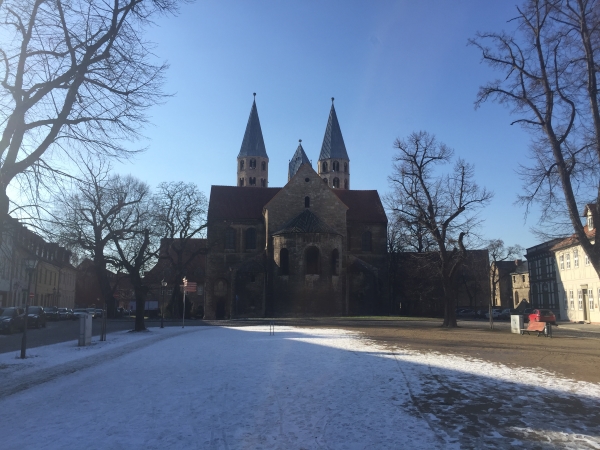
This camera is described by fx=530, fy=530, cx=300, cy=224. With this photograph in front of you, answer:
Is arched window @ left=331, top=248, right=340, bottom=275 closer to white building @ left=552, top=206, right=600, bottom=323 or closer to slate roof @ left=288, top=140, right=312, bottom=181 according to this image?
white building @ left=552, top=206, right=600, bottom=323

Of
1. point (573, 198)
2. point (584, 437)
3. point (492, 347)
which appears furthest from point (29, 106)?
point (573, 198)

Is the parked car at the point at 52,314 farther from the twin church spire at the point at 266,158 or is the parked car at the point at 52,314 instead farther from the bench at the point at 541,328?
the bench at the point at 541,328

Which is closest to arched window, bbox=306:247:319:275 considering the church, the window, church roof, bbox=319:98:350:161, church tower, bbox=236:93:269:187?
the church

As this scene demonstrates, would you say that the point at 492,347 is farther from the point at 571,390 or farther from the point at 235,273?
the point at 235,273

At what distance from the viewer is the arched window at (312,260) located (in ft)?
148

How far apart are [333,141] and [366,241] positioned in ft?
89.2

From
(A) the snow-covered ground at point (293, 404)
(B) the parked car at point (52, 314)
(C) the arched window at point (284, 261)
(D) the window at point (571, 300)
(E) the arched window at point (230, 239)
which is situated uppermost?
(E) the arched window at point (230, 239)

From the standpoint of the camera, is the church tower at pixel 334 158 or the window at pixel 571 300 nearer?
the window at pixel 571 300

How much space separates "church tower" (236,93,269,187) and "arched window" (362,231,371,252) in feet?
78.2

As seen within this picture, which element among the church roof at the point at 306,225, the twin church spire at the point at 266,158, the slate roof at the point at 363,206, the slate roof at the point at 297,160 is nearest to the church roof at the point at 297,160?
the slate roof at the point at 297,160

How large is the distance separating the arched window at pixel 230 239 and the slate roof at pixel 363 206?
1225 cm

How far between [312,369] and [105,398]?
4.62 meters

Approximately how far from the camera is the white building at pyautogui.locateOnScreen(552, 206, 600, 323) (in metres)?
43.2

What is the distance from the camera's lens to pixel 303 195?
50188 millimetres
